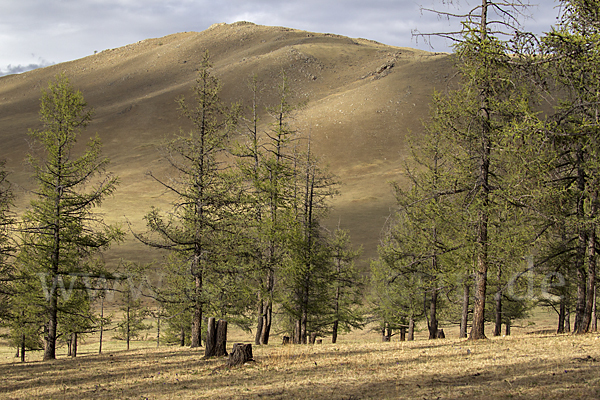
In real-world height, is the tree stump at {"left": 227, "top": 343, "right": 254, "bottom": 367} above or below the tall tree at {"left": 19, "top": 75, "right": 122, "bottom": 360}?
below

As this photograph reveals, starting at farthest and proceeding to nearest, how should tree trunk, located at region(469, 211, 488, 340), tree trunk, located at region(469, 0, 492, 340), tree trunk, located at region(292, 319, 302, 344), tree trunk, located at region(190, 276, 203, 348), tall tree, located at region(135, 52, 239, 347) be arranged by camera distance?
tree trunk, located at region(292, 319, 302, 344) → tall tree, located at region(135, 52, 239, 347) → tree trunk, located at region(190, 276, 203, 348) → tree trunk, located at region(469, 211, 488, 340) → tree trunk, located at region(469, 0, 492, 340)

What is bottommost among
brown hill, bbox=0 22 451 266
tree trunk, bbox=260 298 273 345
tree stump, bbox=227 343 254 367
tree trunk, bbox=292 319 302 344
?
tree trunk, bbox=292 319 302 344

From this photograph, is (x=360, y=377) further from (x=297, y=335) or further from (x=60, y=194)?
(x=297, y=335)

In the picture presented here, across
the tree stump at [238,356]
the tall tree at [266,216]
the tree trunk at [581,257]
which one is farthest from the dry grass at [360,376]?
the tall tree at [266,216]

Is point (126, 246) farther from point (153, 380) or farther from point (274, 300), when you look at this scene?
point (153, 380)

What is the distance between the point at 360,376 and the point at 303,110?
98.0 metres

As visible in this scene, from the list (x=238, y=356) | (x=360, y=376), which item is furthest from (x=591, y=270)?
(x=238, y=356)

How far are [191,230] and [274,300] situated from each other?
15.5 ft

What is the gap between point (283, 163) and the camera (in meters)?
22.8

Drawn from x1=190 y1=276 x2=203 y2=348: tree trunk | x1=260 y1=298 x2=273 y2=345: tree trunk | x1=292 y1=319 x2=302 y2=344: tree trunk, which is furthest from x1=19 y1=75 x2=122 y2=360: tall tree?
x1=292 y1=319 x2=302 y2=344: tree trunk

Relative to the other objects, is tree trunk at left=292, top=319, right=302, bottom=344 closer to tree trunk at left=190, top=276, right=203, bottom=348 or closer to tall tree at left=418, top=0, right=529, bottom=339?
tree trunk at left=190, top=276, right=203, bottom=348

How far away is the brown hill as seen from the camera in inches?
3588

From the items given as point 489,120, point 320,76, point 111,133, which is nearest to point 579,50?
point 489,120

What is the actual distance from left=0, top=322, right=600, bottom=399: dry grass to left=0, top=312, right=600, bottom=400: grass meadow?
17 mm
